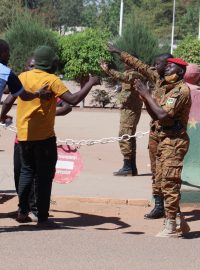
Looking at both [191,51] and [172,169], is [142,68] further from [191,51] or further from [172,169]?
[191,51]

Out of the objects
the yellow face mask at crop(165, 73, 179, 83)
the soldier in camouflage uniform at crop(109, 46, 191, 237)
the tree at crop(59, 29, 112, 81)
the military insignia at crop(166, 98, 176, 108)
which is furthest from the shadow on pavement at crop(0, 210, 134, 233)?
the tree at crop(59, 29, 112, 81)

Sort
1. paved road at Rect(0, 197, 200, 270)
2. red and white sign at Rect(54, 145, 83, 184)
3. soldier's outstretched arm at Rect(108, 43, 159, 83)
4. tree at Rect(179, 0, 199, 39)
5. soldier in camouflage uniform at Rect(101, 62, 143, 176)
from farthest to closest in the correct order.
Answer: tree at Rect(179, 0, 199, 39), soldier in camouflage uniform at Rect(101, 62, 143, 176), red and white sign at Rect(54, 145, 83, 184), soldier's outstretched arm at Rect(108, 43, 159, 83), paved road at Rect(0, 197, 200, 270)

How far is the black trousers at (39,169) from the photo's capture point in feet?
26.6

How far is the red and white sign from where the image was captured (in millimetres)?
9484

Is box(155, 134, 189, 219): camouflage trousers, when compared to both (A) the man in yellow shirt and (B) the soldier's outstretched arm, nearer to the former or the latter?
(A) the man in yellow shirt

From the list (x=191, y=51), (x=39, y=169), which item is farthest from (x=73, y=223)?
(x=191, y=51)

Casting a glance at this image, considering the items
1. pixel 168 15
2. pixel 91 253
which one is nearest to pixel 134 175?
pixel 91 253

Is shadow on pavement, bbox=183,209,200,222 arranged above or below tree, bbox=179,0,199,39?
below

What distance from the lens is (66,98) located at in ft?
25.6

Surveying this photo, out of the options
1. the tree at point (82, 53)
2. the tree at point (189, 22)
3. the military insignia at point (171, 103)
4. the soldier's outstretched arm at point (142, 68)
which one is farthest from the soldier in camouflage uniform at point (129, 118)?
the tree at point (189, 22)

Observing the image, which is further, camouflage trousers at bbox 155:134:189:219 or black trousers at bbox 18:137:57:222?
black trousers at bbox 18:137:57:222

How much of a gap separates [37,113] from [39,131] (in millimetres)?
183

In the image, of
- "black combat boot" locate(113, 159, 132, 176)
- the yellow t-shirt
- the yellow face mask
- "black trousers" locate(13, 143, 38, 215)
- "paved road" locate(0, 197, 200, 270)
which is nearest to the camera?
"paved road" locate(0, 197, 200, 270)

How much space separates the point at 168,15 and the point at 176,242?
284ft
